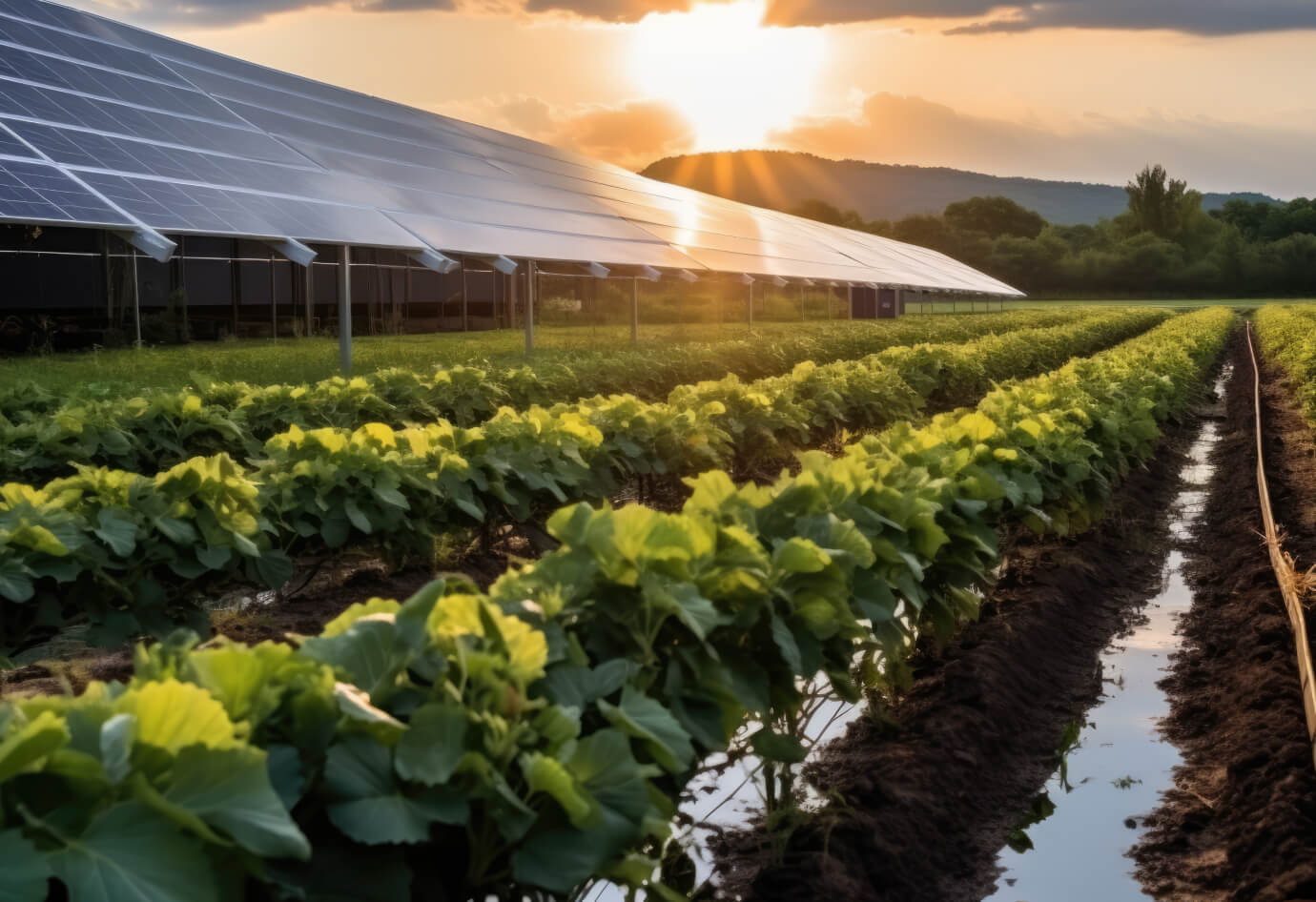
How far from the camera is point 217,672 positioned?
2203 mm

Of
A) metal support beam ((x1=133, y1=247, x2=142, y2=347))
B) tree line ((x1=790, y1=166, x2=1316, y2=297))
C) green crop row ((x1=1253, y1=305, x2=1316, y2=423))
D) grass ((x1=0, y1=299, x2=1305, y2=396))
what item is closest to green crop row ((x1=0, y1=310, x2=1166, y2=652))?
grass ((x1=0, y1=299, x2=1305, y2=396))

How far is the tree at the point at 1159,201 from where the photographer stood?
120312mm

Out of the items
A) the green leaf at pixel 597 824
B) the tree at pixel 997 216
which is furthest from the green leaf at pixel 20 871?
the tree at pixel 997 216

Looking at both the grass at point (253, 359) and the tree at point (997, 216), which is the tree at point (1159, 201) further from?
the grass at point (253, 359)

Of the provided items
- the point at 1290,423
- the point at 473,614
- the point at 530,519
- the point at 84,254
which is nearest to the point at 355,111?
the point at 84,254

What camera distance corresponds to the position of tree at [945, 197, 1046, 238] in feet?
415

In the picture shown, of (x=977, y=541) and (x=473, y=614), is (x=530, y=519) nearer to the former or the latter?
(x=977, y=541)

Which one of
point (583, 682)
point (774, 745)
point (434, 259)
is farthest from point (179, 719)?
point (434, 259)

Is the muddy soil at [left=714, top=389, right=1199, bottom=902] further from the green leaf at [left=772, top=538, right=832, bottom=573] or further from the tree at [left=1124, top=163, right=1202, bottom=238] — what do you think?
the tree at [left=1124, top=163, right=1202, bottom=238]

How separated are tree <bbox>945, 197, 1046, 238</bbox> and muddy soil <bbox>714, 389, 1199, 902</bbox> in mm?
123646

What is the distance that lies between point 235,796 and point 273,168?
56.0 feet

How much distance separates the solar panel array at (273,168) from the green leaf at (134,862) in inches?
431

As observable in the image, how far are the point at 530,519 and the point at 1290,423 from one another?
14690 millimetres

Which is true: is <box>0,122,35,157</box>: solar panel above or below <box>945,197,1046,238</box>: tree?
below
